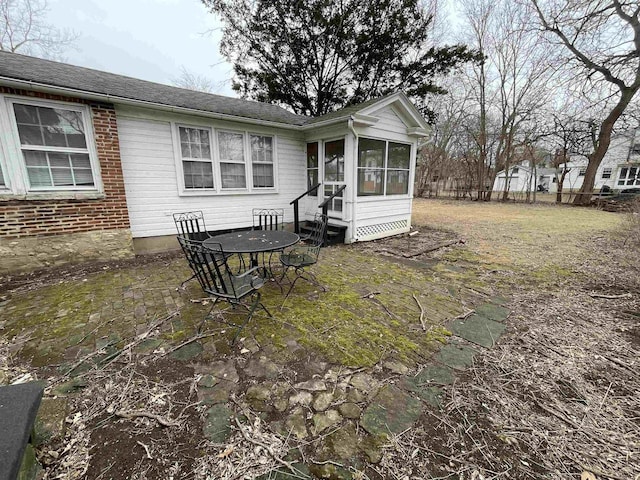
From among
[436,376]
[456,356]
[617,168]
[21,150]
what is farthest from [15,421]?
[617,168]

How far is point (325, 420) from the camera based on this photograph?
189 cm

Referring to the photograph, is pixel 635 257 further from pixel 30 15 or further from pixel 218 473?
pixel 30 15

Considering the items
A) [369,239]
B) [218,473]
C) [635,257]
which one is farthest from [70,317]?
[635,257]

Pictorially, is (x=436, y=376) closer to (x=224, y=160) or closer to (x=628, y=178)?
(x=224, y=160)

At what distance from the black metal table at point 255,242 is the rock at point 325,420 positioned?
189 centimetres

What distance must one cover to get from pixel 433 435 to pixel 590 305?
3.45m

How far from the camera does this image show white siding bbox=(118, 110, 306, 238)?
17.7ft

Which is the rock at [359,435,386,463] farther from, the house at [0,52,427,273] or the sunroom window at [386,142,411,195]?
the sunroom window at [386,142,411,195]

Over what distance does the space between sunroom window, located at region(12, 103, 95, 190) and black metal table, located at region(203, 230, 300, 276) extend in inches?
126

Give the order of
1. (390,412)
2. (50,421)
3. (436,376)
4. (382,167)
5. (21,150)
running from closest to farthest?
1. (50,421)
2. (390,412)
3. (436,376)
4. (21,150)
5. (382,167)

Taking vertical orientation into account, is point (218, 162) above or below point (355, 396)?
above

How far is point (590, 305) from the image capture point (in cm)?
360

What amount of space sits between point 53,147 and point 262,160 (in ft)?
13.2

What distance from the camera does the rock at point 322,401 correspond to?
1986mm
